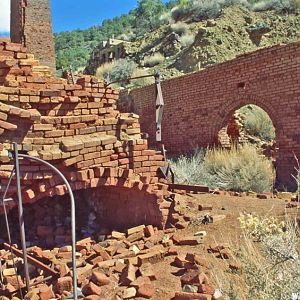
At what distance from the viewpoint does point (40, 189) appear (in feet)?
16.1

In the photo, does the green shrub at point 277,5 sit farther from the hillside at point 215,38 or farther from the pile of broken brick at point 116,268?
the pile of broken brick at point 116,268

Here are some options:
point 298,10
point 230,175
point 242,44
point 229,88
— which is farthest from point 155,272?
point 298,10

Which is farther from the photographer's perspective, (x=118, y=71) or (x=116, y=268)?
(x=118, y=71)

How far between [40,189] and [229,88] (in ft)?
26.9

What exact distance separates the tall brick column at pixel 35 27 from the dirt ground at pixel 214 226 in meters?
7.59

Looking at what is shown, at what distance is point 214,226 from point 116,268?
193cm

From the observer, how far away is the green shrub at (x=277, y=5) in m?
23.3

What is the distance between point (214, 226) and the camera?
571 centimetres

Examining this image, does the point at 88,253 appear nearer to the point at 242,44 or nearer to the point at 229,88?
the point at 229,88

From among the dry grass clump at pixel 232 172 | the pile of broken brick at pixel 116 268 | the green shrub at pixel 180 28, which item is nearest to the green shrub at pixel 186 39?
the green shrub at pixel 180 28

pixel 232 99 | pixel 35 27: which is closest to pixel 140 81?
pixel 35 27

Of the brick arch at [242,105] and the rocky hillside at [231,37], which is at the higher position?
the rocky hillside at [231,37]

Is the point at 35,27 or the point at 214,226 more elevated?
the point at 35,27

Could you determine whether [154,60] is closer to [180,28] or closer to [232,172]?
[180,28]
